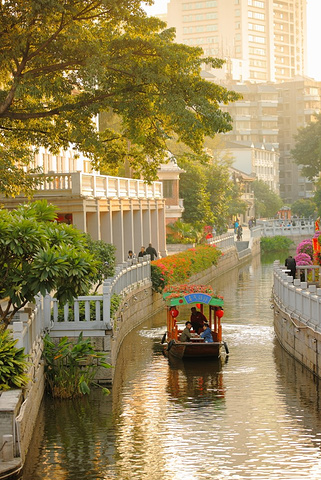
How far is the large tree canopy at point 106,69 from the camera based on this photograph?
99.7 ft

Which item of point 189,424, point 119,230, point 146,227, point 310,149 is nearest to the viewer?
point 189,424

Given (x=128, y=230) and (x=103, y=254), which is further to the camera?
A: (x=128, y=230)

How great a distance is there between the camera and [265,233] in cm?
10900

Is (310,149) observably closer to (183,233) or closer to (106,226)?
(183,233)

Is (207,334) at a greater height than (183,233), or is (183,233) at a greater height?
(183,233)

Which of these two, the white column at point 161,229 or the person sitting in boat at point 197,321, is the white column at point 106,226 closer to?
the white column at point 161,229

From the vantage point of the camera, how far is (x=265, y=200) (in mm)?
157125

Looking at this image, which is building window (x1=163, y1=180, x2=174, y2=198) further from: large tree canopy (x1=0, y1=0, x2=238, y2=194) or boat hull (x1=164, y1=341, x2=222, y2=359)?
boat hull (x1=164, y1=341, x2=222, y2=359)

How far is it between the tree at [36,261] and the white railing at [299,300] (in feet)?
22.9

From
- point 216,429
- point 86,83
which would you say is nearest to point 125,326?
point 86,83

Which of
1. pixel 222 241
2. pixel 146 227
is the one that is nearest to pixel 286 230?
pixel 222 241

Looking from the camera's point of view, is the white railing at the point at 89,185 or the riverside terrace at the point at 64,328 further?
the white railing at the point at 89,185

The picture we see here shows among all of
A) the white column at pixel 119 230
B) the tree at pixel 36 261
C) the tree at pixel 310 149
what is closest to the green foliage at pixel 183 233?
the white column at pixel 119 230

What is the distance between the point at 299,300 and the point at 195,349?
11.6 feet
